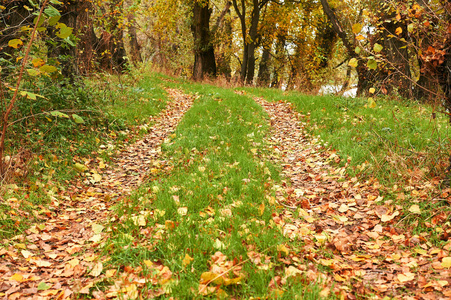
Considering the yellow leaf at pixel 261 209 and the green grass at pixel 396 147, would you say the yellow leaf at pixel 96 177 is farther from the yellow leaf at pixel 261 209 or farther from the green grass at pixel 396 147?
the green grass at pixel 396 147

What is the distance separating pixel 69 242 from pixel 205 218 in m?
1.40

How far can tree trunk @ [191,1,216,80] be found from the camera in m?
14.9

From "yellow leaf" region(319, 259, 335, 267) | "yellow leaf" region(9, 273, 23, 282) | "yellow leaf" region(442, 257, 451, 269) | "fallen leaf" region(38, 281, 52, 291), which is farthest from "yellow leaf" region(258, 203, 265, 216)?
"yellow leaf" region(9, 273, 23, 282)

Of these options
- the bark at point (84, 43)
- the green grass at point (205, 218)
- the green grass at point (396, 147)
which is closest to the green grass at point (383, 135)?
the green grass at point (396, 147)

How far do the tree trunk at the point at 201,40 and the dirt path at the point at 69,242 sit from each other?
10852 mm

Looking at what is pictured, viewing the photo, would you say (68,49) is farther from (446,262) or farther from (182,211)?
(446,262)

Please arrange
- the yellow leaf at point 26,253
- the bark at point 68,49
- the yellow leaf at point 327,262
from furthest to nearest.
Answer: the bark at point 68,49 → the yellow leaf at point 26,253 → the yellow leaf at point 327,262

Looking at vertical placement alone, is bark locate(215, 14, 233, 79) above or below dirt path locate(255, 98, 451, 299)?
above

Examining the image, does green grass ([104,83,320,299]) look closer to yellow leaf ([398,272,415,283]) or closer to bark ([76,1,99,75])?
yellow leaf ([398,272,415,283])

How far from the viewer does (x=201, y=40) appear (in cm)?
1492

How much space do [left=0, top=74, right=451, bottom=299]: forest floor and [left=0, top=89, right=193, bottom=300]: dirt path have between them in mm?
12

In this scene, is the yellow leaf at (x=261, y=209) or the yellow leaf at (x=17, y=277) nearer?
the yellow leaf at (x=17, y=277)

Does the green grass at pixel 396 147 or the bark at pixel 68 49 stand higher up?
the bark at pixel 68 49

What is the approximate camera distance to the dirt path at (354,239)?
7.74ft
